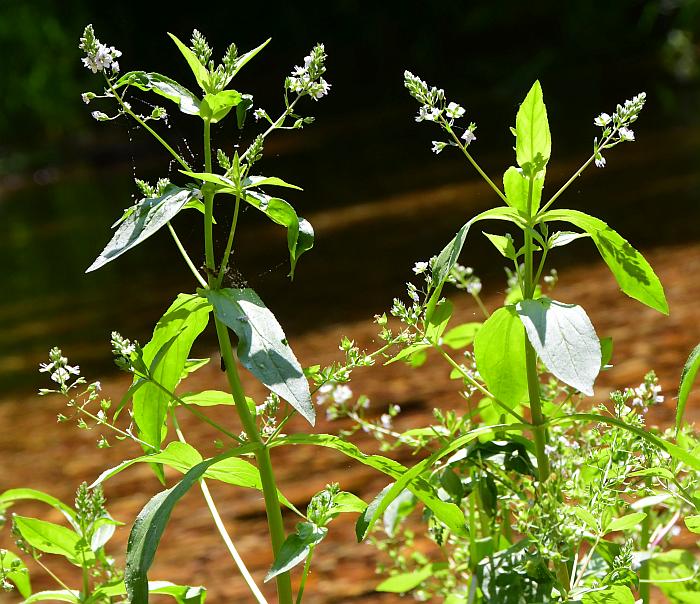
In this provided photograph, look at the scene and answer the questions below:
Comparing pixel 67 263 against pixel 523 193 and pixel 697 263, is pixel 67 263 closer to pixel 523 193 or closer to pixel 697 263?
pixel 697 263

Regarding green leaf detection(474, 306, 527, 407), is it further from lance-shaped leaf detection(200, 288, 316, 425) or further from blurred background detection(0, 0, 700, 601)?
blurred background detection(0, 0, 700, 601)

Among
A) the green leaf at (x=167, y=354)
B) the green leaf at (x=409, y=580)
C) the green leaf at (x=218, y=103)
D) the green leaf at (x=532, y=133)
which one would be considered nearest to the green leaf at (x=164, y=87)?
the green leaf at (x=218, y=103)

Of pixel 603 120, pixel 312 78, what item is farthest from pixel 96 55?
pixel 603 120

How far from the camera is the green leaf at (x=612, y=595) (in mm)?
852

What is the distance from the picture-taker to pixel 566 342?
78cm

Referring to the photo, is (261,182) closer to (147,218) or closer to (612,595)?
(147,218)

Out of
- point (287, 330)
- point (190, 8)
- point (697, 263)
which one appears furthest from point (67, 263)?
point (190, 8)

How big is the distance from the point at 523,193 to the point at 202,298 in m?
0.27

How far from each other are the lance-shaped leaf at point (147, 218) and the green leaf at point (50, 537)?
0.99ft

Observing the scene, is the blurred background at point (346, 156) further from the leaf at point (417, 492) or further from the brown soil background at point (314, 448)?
the leaf at point (417, 492)

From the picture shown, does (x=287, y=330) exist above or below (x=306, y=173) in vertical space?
below

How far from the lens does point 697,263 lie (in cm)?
372

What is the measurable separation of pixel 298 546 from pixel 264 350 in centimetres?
15

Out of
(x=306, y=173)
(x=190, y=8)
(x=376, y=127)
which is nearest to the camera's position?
(x=306, y=173)
